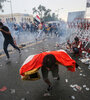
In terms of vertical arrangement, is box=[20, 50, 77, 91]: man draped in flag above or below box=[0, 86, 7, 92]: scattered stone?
above

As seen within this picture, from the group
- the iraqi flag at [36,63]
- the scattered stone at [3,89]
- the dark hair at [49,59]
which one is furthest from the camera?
the scattered stone at [3,89]

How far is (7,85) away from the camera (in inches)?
120

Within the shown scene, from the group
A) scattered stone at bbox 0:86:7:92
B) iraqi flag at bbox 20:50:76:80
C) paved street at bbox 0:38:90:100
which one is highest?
iraqi flag at bbox 20:50:76:80

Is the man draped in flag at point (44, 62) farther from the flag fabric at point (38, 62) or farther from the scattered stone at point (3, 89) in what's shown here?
the scattered stone at point (3, 89)

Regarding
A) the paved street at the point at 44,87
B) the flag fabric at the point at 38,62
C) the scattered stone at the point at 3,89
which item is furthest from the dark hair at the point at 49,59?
the scattered stone at the point at 3,89

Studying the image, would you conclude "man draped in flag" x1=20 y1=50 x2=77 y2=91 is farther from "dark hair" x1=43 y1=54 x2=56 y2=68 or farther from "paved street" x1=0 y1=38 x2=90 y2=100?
"paved street" x1=0 y1=38 x2=90 y2=100

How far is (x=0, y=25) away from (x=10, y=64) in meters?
1.81

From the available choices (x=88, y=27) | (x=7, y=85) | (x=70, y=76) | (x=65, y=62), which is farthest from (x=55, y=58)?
(x=88, y=27)

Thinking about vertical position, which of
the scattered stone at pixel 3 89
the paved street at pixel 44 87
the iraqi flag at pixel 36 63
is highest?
the iraqi flag at pixel 36 63

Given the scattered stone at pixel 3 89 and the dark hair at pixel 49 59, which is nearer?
the dark hair at pixel 49 59

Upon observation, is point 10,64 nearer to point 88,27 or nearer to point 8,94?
point 8,94

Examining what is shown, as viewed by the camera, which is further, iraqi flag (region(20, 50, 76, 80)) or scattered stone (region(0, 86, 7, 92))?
scattered stone (region(0, 86, 7, 92))

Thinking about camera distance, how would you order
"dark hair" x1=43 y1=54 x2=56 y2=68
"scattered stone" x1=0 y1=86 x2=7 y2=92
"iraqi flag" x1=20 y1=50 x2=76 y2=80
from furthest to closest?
"scattered stone" x1=0 y1=86 x2=7 y2=92 → "iraqi flag" x1=20 y1=50 x2=76 y2=80 → "dark hair" x1=43 y1=54 x2=56 y2=68

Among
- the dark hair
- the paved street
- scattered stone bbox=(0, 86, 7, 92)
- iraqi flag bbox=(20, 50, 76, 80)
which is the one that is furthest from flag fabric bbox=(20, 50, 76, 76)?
scattered stone bbox=(0, 86, 7, 92)
